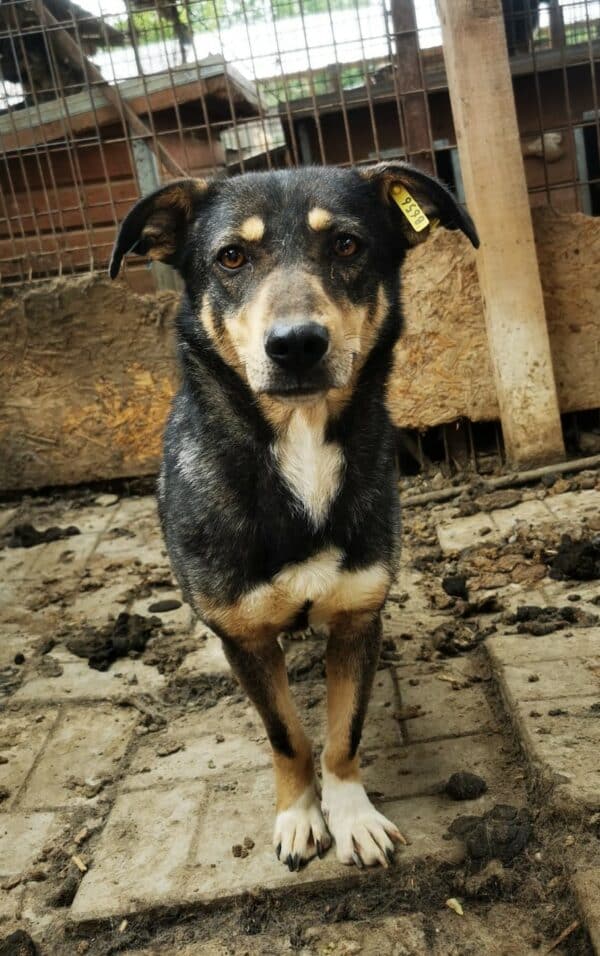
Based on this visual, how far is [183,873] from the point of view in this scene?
2.51m

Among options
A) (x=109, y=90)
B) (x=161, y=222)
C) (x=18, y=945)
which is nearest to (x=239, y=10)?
(x=109, y=90)

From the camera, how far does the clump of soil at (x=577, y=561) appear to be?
3775mm

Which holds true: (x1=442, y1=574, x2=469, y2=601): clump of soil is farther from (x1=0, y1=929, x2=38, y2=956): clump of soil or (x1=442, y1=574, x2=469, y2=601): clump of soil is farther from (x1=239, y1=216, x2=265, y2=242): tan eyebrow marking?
(x1=0, y1=929, x2=38, y2=956): clump of soil

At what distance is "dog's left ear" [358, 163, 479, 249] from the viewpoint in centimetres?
271

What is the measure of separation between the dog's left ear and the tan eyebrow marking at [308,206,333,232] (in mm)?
365

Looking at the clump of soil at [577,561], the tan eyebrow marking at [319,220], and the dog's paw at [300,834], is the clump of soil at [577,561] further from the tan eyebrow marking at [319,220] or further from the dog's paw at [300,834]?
the tan eyebrow marking at [319,220]

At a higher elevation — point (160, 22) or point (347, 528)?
point (160, 22)

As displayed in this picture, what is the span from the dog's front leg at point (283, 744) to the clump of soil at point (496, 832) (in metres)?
0.42

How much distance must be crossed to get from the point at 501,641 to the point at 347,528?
3.56 feet

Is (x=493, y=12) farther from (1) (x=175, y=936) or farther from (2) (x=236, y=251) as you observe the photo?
(1) (x=175, y=936)

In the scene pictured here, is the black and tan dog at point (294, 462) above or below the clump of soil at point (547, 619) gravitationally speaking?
above

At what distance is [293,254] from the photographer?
8.20 feet

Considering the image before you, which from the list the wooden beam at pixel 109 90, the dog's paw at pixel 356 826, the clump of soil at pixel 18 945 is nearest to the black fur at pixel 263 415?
the dog's paw at pixel 356 826

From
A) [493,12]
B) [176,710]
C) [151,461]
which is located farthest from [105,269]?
[176,710]
